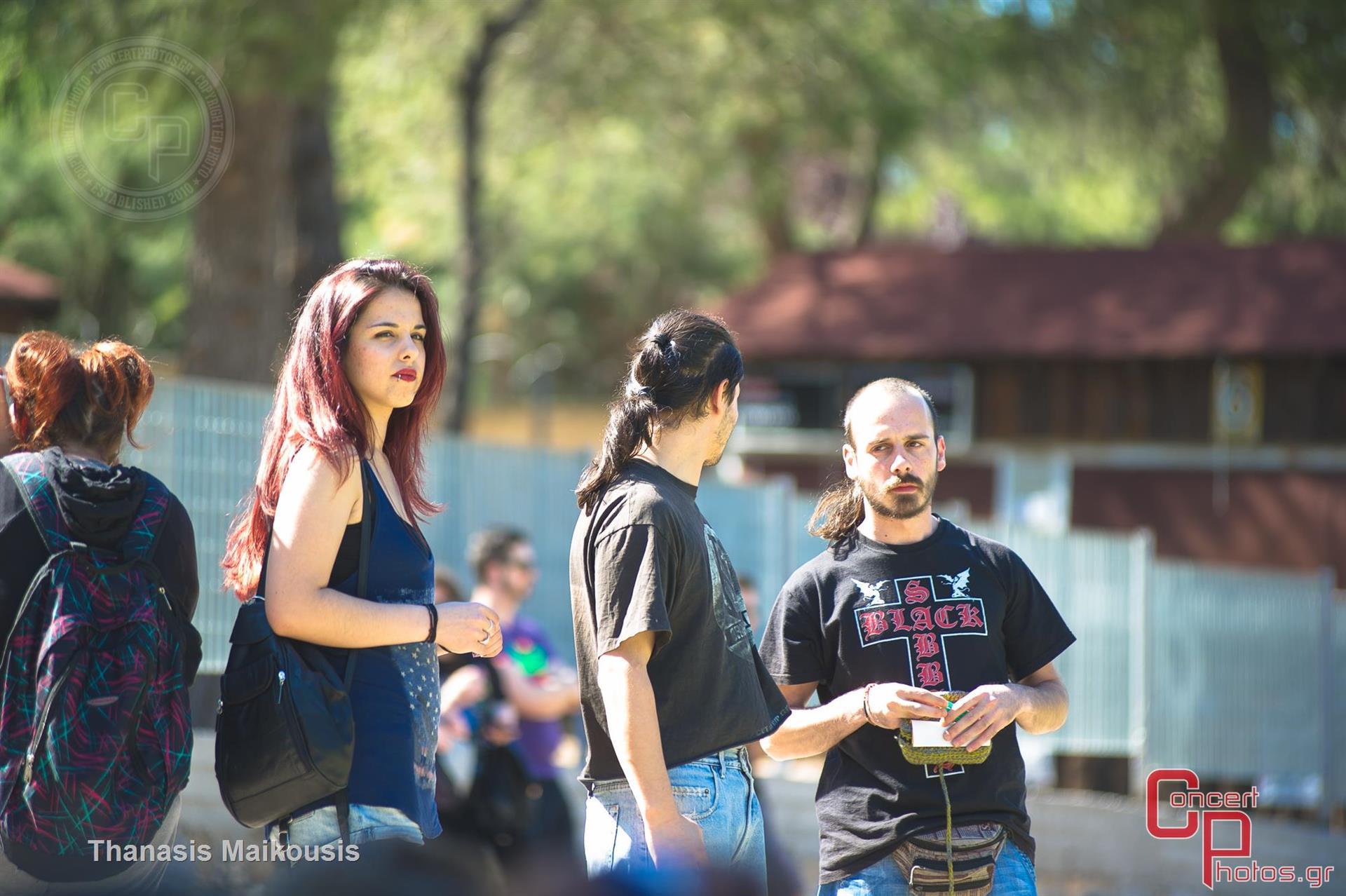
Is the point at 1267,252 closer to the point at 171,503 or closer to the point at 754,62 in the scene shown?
the point at 754,62

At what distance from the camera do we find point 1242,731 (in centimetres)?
1205

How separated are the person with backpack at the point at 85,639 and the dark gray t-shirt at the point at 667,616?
89cm

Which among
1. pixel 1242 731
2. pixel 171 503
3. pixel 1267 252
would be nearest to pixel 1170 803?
pixel 1242 731

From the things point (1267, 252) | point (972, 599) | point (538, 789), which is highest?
point (1267, 252)

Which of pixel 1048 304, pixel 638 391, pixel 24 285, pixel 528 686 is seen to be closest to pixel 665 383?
pixel 638 391

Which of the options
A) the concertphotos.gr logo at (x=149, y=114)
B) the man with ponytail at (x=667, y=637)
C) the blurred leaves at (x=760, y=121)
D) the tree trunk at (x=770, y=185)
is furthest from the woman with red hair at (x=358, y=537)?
the tree trunk at (x=770, y=185)

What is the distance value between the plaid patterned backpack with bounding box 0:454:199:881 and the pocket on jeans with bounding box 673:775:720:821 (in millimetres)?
1078

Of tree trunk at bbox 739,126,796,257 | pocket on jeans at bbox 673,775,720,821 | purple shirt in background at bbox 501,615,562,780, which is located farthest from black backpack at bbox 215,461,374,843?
tree trunk at bbox 739,126,796,257

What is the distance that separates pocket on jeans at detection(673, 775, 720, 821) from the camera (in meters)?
3.24

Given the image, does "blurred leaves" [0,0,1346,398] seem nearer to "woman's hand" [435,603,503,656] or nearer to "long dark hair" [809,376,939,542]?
"long dark hair" [809,376,939,542]

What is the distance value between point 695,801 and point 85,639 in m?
1.34

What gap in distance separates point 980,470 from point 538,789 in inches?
555

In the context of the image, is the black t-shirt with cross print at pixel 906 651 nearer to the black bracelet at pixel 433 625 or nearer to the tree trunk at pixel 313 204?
the black bracelet at pixel 433 625

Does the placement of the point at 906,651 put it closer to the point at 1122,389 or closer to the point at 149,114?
the point at 149,114
